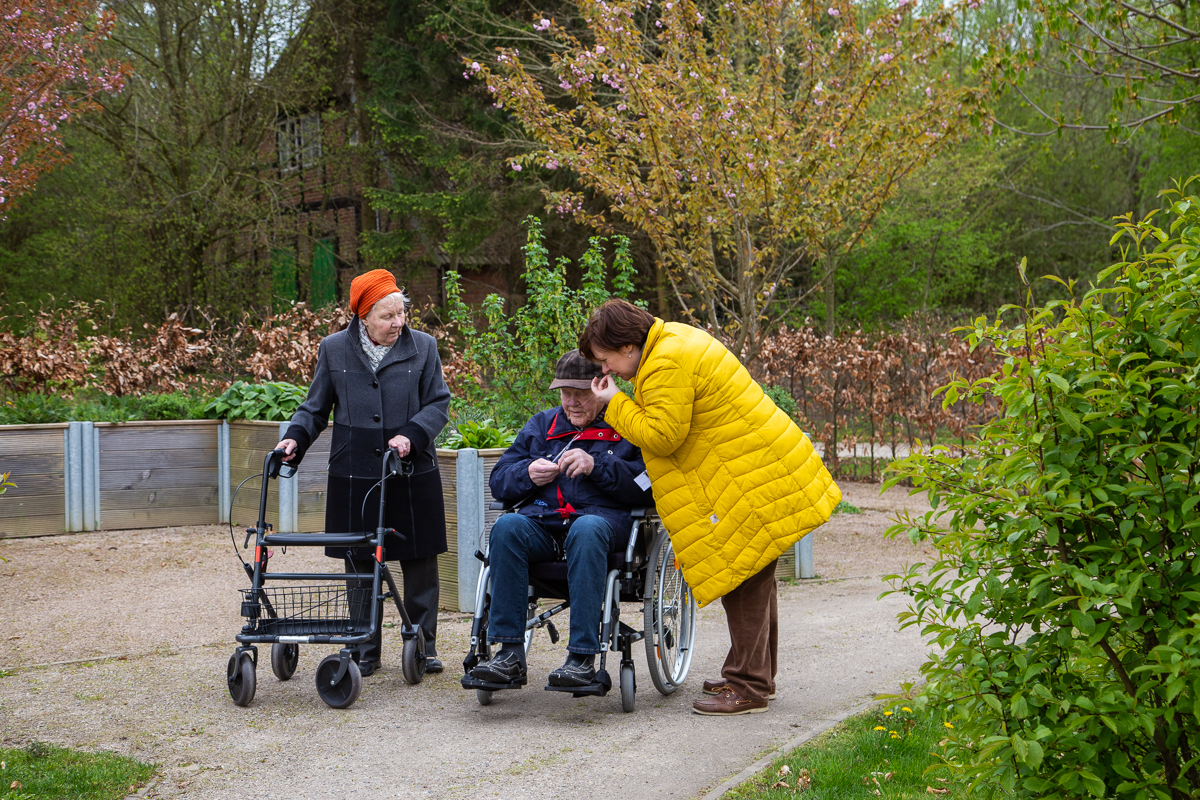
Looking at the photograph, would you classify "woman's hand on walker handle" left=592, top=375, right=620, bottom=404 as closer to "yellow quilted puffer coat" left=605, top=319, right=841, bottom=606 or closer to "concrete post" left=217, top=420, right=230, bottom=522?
"yellow quilted puffer coat" left=605, top=319, right=841, bottom=606

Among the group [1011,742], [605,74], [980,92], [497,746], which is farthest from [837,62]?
[1011,742]

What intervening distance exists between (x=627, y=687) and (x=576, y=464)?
3.22 ft

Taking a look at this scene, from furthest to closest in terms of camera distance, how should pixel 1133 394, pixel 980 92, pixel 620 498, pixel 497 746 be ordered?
Result: pixel 980 92, pixel 620 498, pixel 497 746, pixel 1133 394

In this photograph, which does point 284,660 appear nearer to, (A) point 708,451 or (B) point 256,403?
(A) point 708,451

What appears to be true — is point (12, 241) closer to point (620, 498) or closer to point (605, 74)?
point (605, 74)

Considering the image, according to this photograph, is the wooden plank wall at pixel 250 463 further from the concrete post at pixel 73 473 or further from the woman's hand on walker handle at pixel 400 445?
the woman's hand on walker handle at pixel 400 445

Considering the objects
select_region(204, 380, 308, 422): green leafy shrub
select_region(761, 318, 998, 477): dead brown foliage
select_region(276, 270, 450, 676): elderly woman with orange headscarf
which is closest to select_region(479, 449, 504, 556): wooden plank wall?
select_region(276, 270, 450, 676): elderly woman with orange headscarf

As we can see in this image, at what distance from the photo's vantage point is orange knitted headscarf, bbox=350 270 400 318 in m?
5.15

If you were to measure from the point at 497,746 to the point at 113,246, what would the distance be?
59.7 ft

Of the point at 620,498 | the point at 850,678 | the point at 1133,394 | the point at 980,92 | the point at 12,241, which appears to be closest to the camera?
the point at 1133,394

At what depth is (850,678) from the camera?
17.0 ft

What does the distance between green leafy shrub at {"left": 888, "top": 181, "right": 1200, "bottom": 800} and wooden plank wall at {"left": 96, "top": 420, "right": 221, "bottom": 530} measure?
8.23 meters

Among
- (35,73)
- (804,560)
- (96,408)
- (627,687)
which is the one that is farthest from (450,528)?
(35,73)

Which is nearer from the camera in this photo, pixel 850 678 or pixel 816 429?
pixel 850 678
